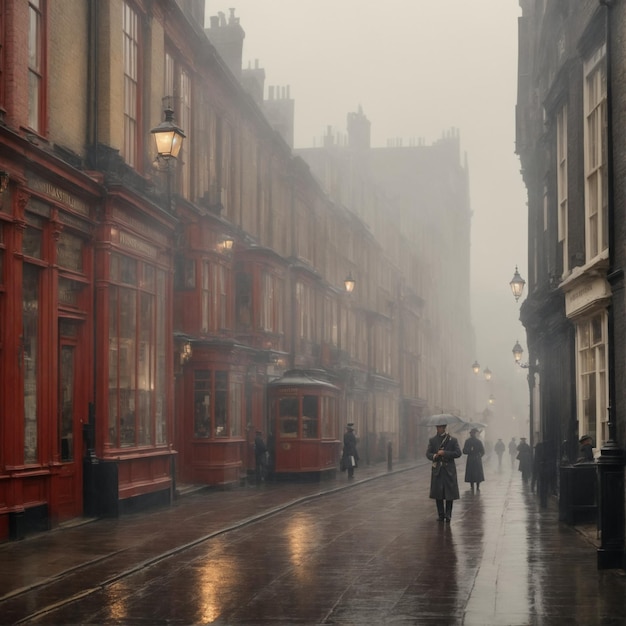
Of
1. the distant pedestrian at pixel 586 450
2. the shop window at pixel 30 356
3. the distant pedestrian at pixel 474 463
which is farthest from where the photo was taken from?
the distant pedestrian at pixel 474 463

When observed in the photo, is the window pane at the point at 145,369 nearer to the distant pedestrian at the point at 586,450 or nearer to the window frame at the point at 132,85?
the window frame at the point at 132,85

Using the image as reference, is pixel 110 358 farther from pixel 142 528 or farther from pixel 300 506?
pixel 300 506

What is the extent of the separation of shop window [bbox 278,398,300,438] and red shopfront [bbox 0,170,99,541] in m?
15.5

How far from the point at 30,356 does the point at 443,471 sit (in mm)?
7339

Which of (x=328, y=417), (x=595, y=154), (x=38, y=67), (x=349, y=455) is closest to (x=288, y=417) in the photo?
(x=328, y=417)

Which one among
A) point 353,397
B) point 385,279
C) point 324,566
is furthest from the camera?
point 385,279

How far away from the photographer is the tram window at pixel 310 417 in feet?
117

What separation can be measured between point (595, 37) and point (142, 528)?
34.8ft

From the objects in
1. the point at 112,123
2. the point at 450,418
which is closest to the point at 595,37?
Answer: the point at 112,123

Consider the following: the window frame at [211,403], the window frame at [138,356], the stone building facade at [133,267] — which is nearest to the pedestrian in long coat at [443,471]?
the stone building facade at [133,267]

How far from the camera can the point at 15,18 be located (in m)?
17.4

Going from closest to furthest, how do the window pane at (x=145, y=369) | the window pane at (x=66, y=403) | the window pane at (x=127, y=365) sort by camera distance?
the window pane at (x=66, y=403) < the window pane at (x=127, y=365) < the window pane at (x=145, y=369)

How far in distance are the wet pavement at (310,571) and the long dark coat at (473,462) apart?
9152mm

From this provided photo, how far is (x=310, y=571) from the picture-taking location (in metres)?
13.4
